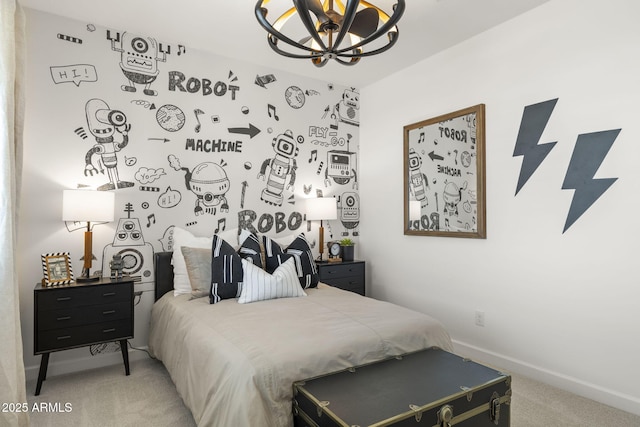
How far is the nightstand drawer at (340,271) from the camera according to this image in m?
3.79

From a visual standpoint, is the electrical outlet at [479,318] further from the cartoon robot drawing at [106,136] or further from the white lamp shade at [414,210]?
the cartoon robot drawing at [106,136]

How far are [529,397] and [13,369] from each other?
3.00m

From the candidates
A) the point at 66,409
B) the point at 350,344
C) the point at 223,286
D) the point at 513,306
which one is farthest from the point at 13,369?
the point at 513,306

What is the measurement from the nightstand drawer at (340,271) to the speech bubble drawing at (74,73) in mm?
2650

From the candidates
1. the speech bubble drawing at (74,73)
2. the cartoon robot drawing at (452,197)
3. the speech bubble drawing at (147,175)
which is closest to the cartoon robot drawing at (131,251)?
the speech bubble drawing at (147,175)

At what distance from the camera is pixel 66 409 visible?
7.64ft

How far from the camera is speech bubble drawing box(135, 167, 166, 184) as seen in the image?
10.6ft

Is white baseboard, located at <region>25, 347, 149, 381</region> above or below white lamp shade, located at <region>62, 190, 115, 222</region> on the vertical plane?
below

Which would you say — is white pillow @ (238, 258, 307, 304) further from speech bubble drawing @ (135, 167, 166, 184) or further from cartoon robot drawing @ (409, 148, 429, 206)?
cartoon robot drawing @ (409, 148, 429, 206)

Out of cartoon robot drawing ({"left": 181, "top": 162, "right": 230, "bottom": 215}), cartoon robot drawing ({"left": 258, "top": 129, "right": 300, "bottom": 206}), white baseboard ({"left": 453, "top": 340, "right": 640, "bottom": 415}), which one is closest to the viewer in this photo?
white baseboard ({"left": 453, "top": 340, "right": 640, "bottom": 415})

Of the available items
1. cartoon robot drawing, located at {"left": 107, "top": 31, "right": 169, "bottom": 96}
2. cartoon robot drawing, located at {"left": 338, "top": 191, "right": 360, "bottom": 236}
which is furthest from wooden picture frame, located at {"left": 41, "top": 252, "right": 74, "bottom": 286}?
cartoon robot drawing, located at {"left": 338, "top": 191, "right": 360, "bottom": 236}

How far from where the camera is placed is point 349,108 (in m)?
4.49

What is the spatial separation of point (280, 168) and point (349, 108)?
122cm

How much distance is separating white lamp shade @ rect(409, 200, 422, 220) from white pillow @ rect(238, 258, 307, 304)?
1488 mm
